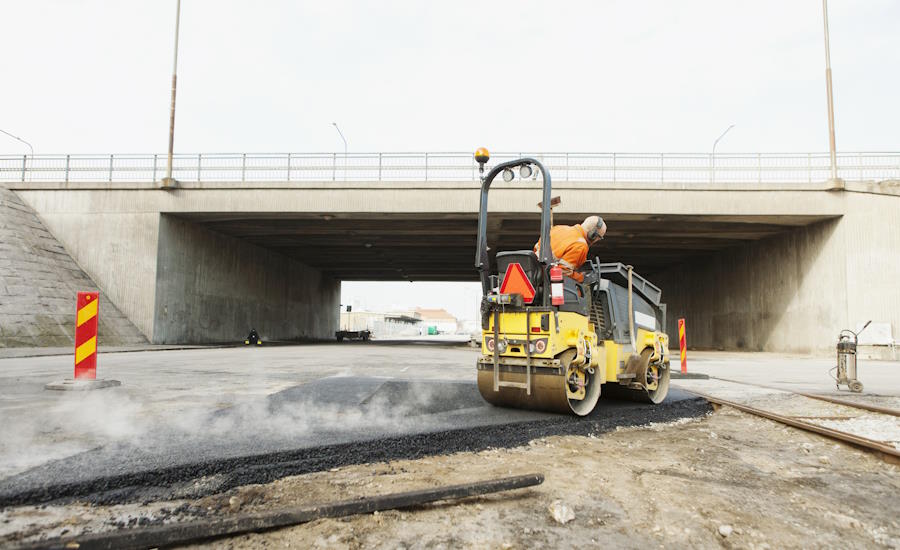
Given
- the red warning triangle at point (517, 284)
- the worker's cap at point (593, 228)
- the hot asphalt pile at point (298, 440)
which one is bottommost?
the hot asphalt pile at point (298, 440)

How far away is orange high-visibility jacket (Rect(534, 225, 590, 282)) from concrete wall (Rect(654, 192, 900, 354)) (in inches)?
793

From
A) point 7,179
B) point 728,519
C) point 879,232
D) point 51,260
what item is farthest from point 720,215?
point 7,179

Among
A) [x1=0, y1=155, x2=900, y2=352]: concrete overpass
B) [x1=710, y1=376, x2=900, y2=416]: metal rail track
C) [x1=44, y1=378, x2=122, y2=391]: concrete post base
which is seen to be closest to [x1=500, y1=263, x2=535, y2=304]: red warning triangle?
[x1=710, y1=376, x2=900, y2=416]: metal rail track

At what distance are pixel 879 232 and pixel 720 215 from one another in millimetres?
5745

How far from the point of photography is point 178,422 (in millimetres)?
4824

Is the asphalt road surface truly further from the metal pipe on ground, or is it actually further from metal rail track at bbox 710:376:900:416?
metal rail track at bbox 710:376:900:416

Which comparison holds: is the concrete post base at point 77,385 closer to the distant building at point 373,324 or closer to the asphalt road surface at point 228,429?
the asphalt road surface at point 228,429

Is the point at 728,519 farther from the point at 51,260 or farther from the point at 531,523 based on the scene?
the point at 51,260

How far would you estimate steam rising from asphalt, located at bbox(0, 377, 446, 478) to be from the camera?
3994 mm

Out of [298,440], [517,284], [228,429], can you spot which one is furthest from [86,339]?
[517,284]

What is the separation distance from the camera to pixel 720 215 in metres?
21.4

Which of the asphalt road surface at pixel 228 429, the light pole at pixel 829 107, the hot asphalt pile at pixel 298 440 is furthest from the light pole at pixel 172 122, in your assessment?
the light pole at pixel 829 107

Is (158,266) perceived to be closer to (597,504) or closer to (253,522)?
(253,522)

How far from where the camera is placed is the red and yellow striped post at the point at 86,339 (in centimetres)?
→ 759
